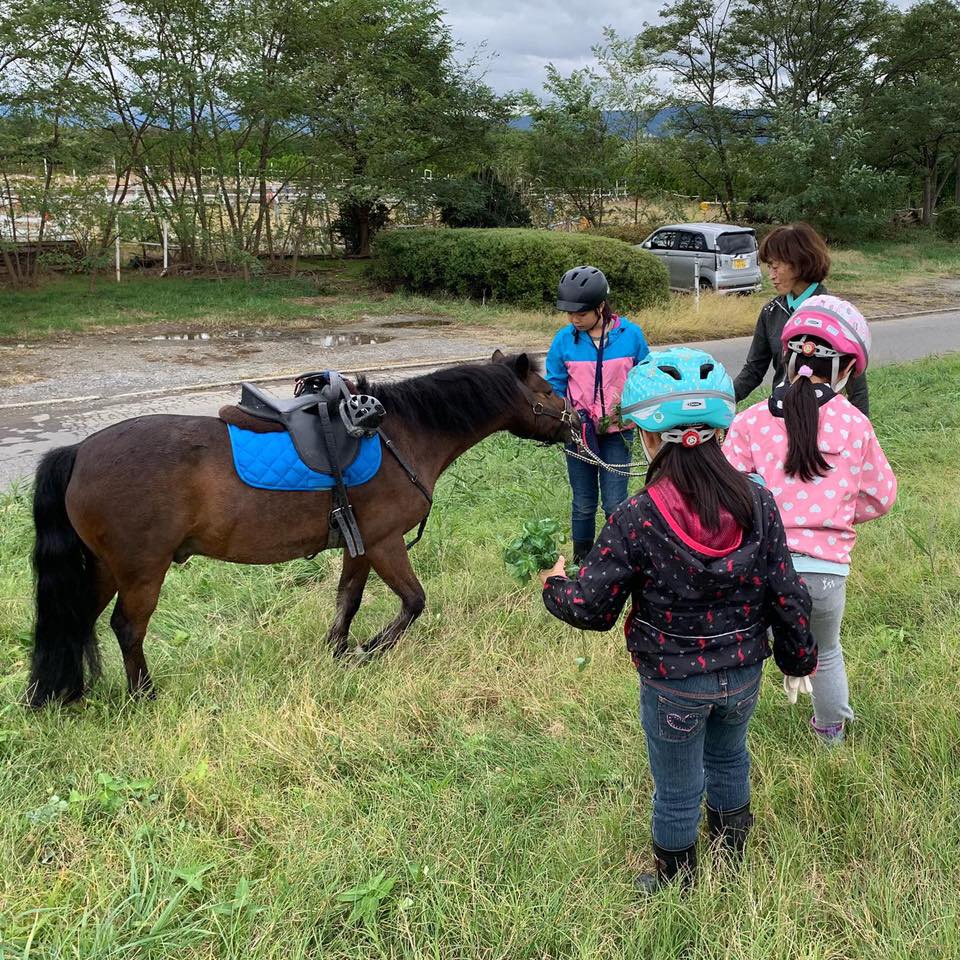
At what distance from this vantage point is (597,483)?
4.98 m

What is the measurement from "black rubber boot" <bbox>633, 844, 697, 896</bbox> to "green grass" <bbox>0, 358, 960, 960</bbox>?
0.05 m

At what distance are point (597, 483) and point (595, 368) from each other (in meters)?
0.70

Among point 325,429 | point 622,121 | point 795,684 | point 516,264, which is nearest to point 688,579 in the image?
point 795,684

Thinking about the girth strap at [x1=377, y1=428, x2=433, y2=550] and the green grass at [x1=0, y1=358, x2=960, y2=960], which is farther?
the girth strap at [x1=377, y1=428, x2=433, y2=550]

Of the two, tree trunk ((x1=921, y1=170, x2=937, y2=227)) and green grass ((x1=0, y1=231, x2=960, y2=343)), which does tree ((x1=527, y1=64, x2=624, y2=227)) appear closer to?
green grass ((x1=0, y1=231, x2=960, y2=343))

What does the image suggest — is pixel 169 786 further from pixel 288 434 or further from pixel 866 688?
pixel 866 688

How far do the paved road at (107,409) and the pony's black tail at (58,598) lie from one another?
11.9 ft

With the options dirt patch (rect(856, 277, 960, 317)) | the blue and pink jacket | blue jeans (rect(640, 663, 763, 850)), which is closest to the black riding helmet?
the blue and pink jacket

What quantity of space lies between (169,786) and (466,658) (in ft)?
4.61

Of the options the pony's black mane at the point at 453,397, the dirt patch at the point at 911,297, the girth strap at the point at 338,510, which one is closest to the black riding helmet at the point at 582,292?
the pony's black mane at the point at 453,397

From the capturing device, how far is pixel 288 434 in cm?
373

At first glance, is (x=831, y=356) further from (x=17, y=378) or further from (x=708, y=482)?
(x=17, y=378)

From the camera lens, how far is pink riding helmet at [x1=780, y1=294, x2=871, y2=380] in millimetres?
2857

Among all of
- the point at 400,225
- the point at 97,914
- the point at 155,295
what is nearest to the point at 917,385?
the point at 97,914
